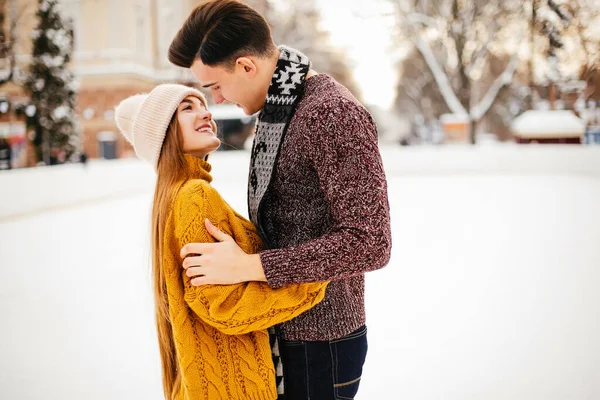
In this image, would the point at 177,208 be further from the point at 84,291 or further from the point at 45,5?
the point at 45,5

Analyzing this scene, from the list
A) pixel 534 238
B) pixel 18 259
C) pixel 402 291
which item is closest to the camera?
pixel 402 291

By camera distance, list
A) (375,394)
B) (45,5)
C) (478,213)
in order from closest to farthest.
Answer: (375,394)
(478,213)
(45,5)

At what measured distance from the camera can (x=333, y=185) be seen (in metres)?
1.07

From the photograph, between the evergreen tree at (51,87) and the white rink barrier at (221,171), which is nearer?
the white rink barrier at (221,171)

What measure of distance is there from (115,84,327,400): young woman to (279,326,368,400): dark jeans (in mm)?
73

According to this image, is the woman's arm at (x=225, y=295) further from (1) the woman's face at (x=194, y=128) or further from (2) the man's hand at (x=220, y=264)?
(1) the woman's face at (x=194, y=128)

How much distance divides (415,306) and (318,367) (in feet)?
9.80

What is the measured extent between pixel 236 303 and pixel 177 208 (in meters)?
0.24

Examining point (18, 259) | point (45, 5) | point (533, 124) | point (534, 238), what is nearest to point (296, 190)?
point (18, 259)

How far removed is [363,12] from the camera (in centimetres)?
1894

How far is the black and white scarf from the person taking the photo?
1.17 m

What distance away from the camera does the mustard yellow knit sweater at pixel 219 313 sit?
3.61 feet

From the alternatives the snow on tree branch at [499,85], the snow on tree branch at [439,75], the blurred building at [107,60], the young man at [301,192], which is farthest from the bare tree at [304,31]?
the young man at [301,192]

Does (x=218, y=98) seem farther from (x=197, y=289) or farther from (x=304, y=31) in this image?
(x=304, y=31)
